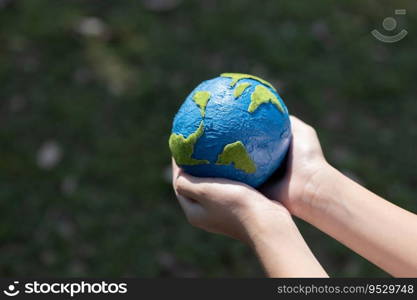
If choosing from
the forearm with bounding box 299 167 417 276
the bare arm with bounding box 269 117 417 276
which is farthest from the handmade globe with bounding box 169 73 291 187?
the forearm with bounding box 299 167 417 276

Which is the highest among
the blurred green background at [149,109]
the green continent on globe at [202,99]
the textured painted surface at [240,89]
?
the textured painted surface at [240,89]

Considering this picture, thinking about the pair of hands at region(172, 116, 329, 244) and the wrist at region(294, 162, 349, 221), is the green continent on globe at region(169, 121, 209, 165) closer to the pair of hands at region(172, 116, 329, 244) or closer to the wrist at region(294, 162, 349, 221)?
the pair of hands at region(172, 116, 329, 244)

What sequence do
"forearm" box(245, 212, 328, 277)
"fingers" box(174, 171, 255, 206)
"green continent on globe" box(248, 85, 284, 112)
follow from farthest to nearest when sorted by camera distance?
"green continent on globe" box(248, 85, 284, 112)
"fingers" box(174, 171, 255, 206)
"forearm" box(245, 212, 328, 277)

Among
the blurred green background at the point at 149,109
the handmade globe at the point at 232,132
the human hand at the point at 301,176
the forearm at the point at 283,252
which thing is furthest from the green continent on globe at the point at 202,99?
the blurred green background at the point at 149,109

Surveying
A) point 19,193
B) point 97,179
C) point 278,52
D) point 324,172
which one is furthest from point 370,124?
point 19,193

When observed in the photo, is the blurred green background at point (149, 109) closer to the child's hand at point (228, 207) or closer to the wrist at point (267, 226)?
the child's hand at point (228, 207)
